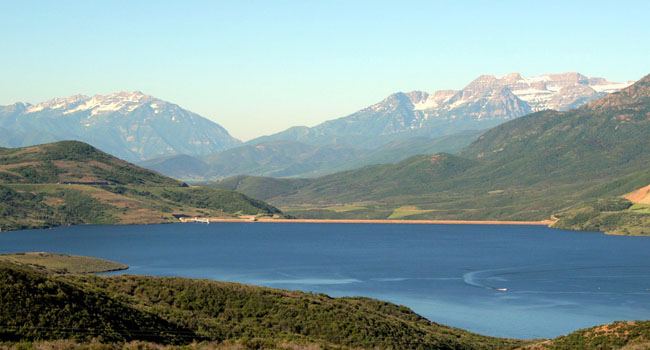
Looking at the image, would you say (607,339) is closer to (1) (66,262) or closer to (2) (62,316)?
(2) (62,316)

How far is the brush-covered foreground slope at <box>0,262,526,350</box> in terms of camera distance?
6231 centimetres

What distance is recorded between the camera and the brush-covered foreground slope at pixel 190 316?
6231 centimetres

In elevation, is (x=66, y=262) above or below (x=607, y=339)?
below

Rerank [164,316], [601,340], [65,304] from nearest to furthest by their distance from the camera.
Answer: [65,304] → [601,340] → [164,316]

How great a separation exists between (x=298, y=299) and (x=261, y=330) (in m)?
14.8

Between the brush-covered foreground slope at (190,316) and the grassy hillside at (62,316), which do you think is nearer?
the grassy hillside at (62,316)

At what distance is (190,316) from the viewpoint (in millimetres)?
78188

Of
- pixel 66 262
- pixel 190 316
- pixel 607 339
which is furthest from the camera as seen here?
pixel 66 262

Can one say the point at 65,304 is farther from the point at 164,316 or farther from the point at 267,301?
the point at 267,301

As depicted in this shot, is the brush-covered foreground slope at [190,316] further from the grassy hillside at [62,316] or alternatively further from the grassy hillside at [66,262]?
the grassy hillside at [66,262]

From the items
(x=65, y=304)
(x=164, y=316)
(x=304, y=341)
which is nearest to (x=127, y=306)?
(x=164, y=316)

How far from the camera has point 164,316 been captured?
75.6 meters

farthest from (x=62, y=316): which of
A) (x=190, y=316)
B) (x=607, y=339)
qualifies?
(x=607, y=339)

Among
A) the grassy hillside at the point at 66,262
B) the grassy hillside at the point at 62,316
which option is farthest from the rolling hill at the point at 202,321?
the grassy hillside at the point at 66,262
